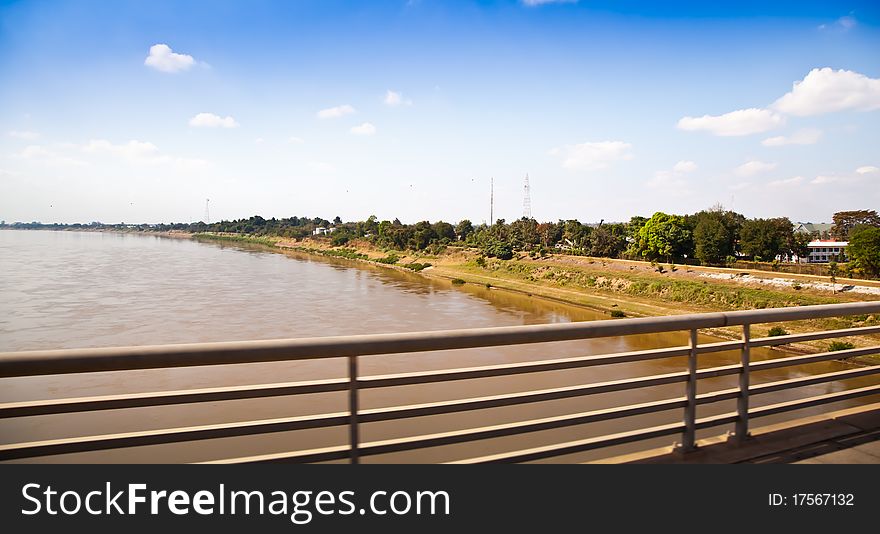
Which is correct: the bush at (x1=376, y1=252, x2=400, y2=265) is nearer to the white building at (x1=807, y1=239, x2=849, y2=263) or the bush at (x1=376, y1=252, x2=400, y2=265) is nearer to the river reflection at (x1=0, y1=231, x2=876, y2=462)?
the river reflection at (x1=0, y1=231, x2=876, y2=462)

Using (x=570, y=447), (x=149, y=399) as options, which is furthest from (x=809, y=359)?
(x=149, y=399)

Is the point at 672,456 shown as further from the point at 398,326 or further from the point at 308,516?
the point at 398,326

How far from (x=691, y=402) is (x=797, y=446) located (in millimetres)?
718

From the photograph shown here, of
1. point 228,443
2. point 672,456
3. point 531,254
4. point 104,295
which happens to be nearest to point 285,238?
point 531,254

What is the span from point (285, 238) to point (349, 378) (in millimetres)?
114947

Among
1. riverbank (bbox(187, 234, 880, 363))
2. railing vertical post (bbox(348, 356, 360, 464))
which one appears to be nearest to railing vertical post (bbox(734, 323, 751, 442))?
railing vertical post (bbox(348, 356, 360, 464))

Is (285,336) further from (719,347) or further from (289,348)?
(289,348)

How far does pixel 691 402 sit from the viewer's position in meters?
2.73

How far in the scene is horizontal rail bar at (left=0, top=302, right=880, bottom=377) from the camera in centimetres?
178

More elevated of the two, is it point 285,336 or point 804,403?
point 804,403

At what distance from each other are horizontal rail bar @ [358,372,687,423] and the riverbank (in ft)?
69.3

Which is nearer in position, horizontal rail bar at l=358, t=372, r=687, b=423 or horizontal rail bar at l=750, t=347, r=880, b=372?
horizontal rail bar at l=358, t=372, r=687, b=423

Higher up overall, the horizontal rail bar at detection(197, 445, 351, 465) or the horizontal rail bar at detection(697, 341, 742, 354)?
the horizontal rail bar at detection(697, 341, 742, 354)

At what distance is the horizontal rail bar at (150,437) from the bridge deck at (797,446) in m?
1.43
